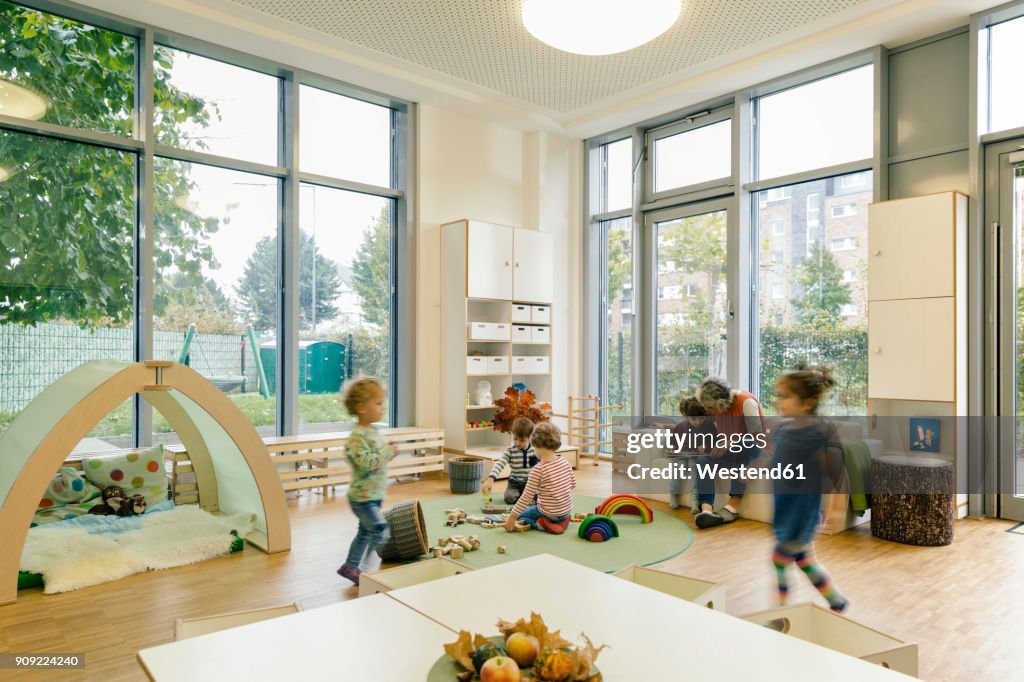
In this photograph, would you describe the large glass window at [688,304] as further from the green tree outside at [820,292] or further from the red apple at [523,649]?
the red apple at [523,649]

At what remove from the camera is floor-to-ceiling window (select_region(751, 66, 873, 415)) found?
5.71 m

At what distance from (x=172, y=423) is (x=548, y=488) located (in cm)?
268

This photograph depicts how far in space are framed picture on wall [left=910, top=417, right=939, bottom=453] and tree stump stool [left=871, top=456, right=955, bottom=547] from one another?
56cm

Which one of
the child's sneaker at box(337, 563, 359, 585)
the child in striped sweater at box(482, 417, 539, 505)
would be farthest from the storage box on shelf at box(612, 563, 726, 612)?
the child in striped sweater at box(482, 417, 539, 505)

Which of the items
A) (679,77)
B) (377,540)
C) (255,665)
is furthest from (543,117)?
(255,665)

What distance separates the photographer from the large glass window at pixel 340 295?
6.34 metres

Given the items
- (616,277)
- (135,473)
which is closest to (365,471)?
(135,473)

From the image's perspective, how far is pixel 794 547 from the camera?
9.40 ft

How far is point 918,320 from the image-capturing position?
4977 millimetres

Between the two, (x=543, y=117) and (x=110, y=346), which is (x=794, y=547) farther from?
(x=543, y=117)

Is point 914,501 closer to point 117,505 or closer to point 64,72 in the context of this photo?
point 117,505

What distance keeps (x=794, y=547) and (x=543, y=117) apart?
5.62m

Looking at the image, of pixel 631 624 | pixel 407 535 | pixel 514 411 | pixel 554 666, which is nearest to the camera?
pixel 554 666

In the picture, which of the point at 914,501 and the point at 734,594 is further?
the point at 914,501
